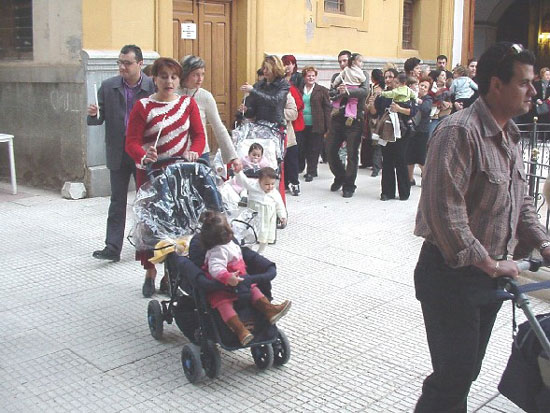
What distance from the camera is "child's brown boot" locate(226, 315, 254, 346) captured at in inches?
170

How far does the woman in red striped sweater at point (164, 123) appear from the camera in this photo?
5582 millimetres

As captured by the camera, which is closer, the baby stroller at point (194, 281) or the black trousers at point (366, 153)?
the baby stroller at point (194, 281)

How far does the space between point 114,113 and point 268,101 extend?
2527mm

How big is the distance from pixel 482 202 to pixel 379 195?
7.48m

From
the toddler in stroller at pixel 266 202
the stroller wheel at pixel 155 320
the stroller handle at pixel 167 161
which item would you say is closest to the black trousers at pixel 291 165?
the toddler in stroller at pixel 266 202

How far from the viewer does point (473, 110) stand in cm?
316

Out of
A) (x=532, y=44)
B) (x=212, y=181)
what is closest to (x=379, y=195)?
(x=212, y=181)

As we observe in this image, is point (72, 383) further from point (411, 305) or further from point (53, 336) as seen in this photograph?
point (411, 305)

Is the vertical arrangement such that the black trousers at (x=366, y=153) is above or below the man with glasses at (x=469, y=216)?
below

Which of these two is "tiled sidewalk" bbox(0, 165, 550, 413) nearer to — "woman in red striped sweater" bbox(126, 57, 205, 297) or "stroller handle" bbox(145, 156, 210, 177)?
"woman in red striped sweater" bbox(126, 57, 205, 297)

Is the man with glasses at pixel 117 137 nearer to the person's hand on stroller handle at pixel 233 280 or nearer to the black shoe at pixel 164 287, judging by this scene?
the black shoe at pixel 164 287

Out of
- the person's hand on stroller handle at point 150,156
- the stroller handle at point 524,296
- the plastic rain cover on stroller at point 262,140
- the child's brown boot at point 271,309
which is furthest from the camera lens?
the plastic rain cover on stroller at point 262,140

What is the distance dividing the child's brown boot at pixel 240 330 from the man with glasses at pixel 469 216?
1.28 meters

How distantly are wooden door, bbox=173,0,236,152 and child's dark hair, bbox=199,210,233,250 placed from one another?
711cm
